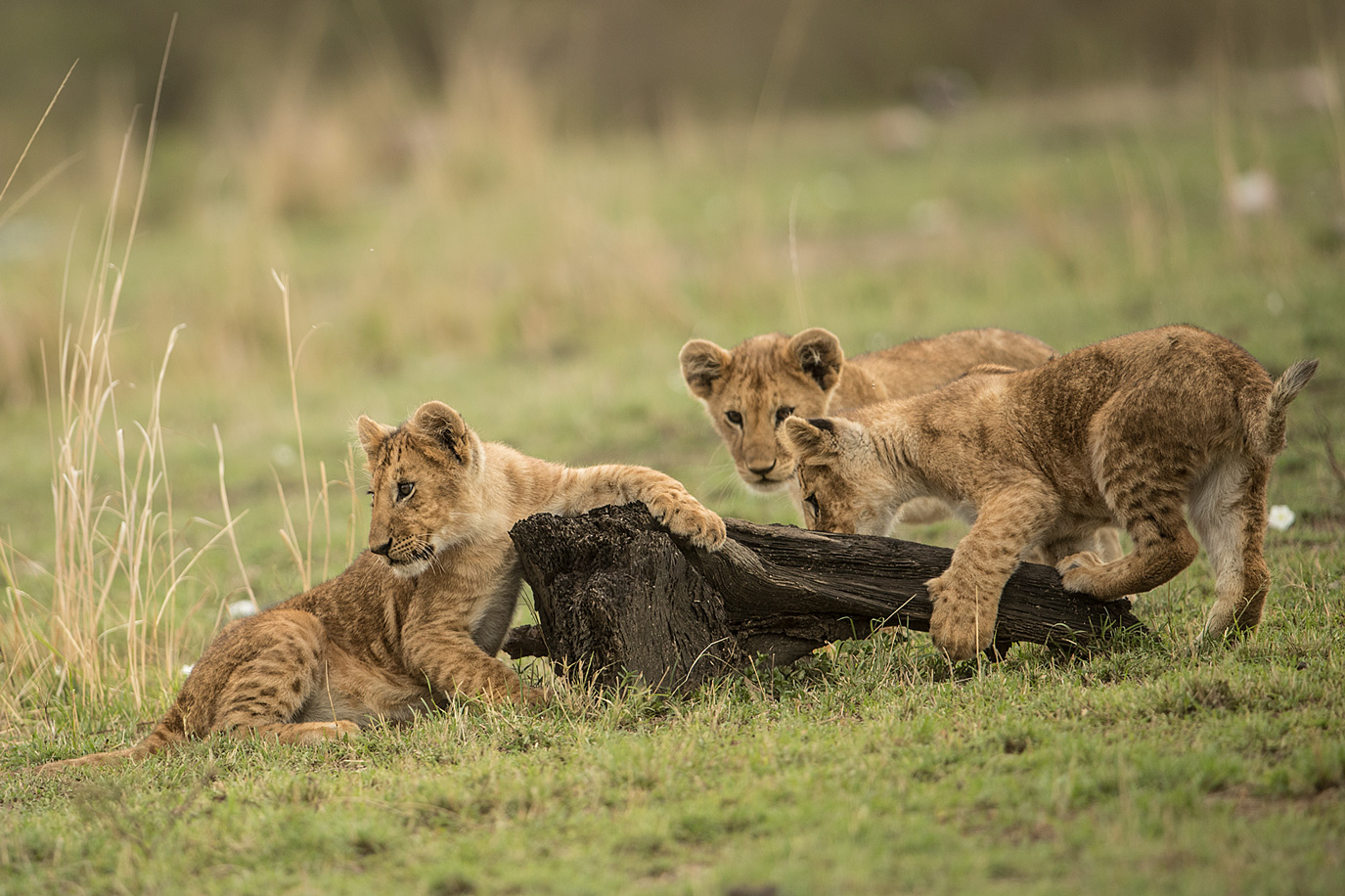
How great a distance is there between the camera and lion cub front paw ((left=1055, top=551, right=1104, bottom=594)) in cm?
498

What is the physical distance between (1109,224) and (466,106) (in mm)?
8584

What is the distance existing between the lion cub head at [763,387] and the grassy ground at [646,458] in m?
0.48

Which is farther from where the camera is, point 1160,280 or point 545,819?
point 1160,280

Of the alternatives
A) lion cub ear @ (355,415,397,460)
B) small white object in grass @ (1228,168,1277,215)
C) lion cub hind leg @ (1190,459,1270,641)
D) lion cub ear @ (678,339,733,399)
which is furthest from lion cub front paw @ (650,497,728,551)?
small white object in grass @ (1228,168,1277,215)

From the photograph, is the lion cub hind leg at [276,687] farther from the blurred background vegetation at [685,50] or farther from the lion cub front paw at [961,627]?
the blurred background vegetation at [685,50]

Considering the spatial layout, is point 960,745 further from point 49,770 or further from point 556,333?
point 556,333

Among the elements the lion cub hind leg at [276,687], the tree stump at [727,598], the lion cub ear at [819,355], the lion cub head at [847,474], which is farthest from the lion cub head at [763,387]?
the lion cub hind leg at [276,687]

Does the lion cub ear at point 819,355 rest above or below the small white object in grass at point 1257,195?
below

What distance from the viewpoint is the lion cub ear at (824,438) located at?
565cm

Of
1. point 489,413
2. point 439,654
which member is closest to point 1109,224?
point 489,413

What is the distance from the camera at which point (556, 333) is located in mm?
13180

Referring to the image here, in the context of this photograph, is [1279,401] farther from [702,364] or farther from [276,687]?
[276,687]

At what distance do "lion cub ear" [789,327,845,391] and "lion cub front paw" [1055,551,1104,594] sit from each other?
1.93 metres

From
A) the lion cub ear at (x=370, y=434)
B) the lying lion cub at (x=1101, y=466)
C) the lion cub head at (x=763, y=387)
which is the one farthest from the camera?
the lion cub head at (x=763, y=387)
